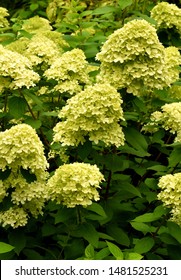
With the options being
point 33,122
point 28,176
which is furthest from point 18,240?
point 33,122

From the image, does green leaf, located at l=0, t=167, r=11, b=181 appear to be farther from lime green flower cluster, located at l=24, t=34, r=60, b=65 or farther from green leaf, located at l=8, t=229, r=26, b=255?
lime green flower cluster, located at l=24, t=34, r=60, b=65

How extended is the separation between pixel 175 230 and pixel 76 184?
63 centimetres

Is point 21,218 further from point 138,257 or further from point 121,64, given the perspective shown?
point 121,64

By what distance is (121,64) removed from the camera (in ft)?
11.6

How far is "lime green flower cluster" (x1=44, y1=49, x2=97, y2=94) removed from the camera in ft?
12.4

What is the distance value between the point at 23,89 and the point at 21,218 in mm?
906

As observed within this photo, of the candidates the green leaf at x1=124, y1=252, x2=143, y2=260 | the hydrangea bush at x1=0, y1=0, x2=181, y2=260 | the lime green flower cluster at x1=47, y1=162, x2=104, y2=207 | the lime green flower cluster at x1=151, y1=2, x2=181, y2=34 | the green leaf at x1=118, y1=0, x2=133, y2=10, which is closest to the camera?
the green leaf at x1=124, y1=252, x2=143, y2=260

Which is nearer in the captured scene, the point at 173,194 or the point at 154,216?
the point at 173,194

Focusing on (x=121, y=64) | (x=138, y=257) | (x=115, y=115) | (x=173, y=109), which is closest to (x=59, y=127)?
(x=115, y=115)

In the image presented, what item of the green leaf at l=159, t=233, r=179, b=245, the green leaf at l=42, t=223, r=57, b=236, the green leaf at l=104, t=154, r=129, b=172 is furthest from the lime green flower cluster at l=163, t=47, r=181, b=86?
the green leaf at l=42, t=223, r=57, b=236

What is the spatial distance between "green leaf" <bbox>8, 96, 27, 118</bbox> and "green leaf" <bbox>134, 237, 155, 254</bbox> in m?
1.12

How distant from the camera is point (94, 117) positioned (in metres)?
3.24

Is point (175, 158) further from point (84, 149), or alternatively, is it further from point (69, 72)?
point (69, 72)

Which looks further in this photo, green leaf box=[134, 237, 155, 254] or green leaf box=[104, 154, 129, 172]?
green leaf box=[104, 154, 129, 172]
